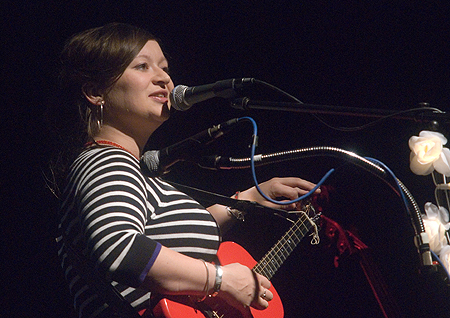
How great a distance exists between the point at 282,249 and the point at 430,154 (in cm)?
69

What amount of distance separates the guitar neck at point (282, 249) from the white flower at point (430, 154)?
51 cm

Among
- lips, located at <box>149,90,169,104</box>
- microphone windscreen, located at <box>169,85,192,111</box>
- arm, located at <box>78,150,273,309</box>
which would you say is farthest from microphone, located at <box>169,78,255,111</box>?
arm, located at <box>78,150,273,309</box>

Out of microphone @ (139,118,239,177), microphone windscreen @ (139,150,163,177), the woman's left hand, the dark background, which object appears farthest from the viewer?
the dark background

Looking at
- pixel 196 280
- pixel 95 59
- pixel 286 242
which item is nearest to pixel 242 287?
pixel 196 280

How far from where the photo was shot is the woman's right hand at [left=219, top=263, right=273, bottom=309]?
1120mm

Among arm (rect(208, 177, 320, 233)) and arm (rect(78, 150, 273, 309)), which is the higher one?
arm (rect(208, 177, 320, 233))

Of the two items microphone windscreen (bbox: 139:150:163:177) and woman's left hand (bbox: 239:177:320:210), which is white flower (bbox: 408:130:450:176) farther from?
microphone windscreen (bbox: 139:150:163:177)

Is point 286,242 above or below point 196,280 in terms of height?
above

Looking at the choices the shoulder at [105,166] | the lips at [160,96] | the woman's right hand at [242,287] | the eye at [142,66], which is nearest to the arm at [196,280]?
the woman's right hand at [242,287]

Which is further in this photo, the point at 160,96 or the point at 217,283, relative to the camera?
the point at 160,96

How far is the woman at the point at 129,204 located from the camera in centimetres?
100

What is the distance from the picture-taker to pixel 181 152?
1112 millimetres

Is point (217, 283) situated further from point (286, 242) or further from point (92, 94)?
point (92, 94)

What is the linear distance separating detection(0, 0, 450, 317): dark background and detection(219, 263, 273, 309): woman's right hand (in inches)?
26.7
